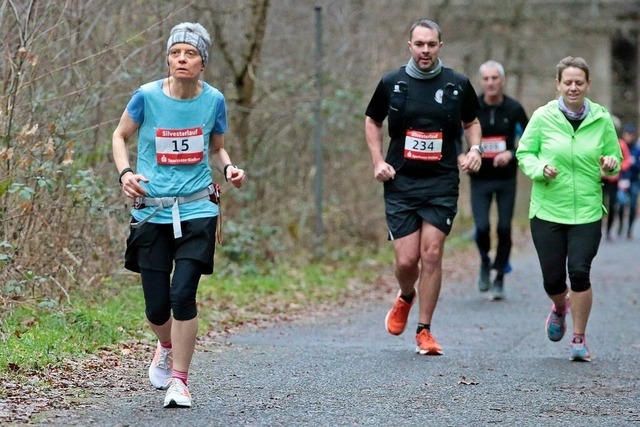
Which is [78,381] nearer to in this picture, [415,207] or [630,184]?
[415,207]

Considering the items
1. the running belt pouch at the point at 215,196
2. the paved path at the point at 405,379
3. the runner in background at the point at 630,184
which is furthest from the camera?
the runner in background at the point at 630,184

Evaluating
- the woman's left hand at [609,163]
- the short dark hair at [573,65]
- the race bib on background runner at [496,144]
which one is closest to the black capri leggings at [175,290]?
the woman's left hand at [609,163]

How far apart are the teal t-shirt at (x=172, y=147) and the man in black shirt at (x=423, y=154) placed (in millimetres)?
2202

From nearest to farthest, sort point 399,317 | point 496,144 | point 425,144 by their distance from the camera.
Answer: point 425,144
point 399,317
point 496,144

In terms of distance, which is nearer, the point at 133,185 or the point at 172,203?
the point at 133,185

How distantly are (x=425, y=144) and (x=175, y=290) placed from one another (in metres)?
2.68

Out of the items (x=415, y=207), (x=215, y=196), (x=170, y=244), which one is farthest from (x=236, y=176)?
(x=415, y=207)

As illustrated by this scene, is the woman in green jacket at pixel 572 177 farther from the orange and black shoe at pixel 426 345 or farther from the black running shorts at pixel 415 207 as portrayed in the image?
the orange and black shoe at pixel 426 345

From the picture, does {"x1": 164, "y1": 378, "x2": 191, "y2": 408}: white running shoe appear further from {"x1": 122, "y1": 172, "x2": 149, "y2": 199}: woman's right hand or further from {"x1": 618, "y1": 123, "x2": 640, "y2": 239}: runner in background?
{"x1": 618, "y1": 123, "x2": 640, "y2": 239}: runner in background

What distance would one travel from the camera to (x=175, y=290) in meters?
6.04

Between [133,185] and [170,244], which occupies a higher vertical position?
[133,185]

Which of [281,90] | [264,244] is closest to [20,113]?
[264,244]

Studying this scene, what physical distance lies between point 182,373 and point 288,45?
10.7m

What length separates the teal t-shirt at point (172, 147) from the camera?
240 inches
